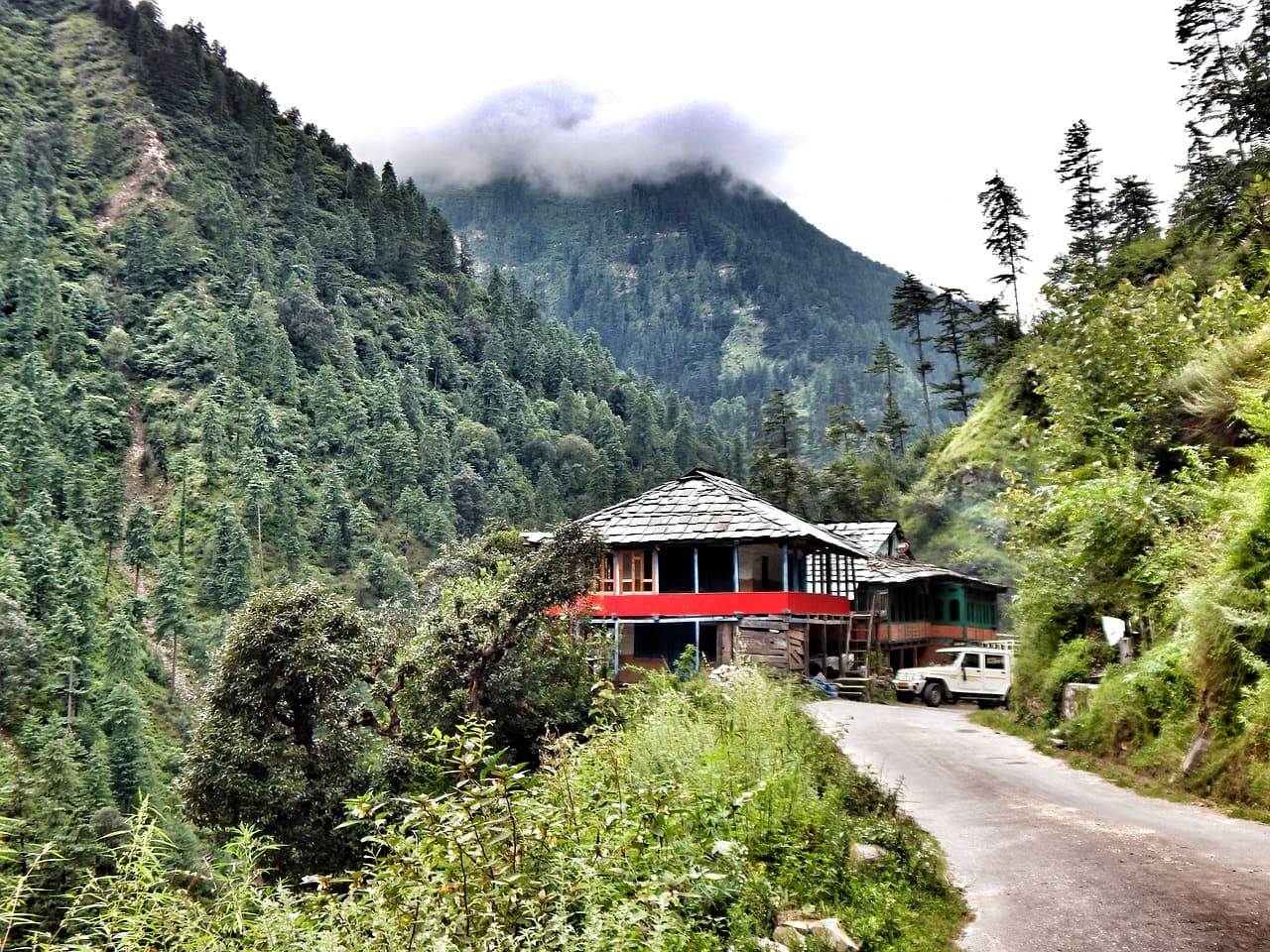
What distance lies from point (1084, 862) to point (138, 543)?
7295cm

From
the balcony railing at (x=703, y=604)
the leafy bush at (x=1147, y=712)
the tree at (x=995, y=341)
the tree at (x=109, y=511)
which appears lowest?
the leafy bush at (x=1147, y=712)

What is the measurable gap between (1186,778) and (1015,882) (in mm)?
4401

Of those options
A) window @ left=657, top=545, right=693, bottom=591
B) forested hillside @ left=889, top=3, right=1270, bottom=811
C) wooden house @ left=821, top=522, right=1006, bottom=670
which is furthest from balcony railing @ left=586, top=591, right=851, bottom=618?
forested hillside @ left=889, top=3, right=1270, bottom=811

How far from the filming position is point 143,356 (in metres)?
88.9

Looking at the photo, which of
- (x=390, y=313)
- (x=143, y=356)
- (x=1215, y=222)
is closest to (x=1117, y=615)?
(x=1215, y=222)

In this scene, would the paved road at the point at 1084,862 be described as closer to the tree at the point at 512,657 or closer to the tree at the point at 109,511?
the tree at the point at 512,657

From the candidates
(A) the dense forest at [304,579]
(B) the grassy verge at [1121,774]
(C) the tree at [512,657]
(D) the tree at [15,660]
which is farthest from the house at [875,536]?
(D) the tree at [15,660]

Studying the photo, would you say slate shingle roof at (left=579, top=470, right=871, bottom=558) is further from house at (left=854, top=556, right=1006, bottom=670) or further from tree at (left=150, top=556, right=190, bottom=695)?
tree at (left=150, top=556, right=190, bottom=695)

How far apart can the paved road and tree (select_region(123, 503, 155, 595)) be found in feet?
222

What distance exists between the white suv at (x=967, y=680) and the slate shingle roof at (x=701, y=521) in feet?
16.0

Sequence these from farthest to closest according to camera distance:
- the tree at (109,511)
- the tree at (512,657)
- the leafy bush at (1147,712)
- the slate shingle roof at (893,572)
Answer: the tree at (109,511)
the slate shingle roof at (893,572)
the tree at (512,657)
the leafy bush at (1147,712)

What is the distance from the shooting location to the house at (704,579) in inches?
1141

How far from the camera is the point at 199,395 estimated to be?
84562mm

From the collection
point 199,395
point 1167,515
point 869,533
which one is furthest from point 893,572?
point 199,395
